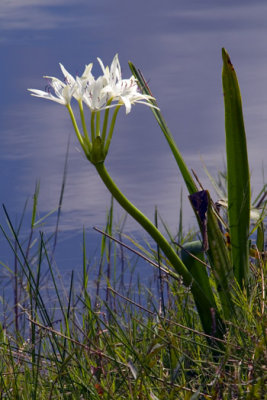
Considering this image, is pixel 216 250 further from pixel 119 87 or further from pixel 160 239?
pixel 119 87

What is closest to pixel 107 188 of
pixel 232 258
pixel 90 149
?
pixel 90 149

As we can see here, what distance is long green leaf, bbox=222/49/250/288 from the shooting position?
4.40ft

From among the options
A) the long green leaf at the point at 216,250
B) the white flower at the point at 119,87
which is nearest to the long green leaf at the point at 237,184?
the long green leaf at the point at 216,250

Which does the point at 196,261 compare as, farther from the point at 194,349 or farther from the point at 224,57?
the point at 224,57

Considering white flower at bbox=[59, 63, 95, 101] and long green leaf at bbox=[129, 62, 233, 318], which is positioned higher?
white flower at bbox=[59, 63, 95, 101]

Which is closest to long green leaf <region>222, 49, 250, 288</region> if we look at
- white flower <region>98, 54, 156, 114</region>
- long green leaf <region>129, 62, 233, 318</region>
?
long green leaf <region>129, 62, 233, 318</region>

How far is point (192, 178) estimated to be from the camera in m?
1.37

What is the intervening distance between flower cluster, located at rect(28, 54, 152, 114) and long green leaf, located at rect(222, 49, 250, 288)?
10.5 inches

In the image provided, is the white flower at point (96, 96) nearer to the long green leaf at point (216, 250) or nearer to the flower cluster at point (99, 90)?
the flower cluster at point (99, 90)

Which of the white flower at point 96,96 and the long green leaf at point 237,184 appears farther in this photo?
the long green leaf at point 237,184

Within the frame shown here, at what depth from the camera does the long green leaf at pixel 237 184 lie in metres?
1.34

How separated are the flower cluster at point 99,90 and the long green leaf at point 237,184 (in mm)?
267

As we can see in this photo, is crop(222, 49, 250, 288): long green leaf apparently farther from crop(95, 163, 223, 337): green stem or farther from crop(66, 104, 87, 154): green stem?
crop(66, 104, 87, 154): green stem

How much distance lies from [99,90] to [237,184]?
1.43ft
